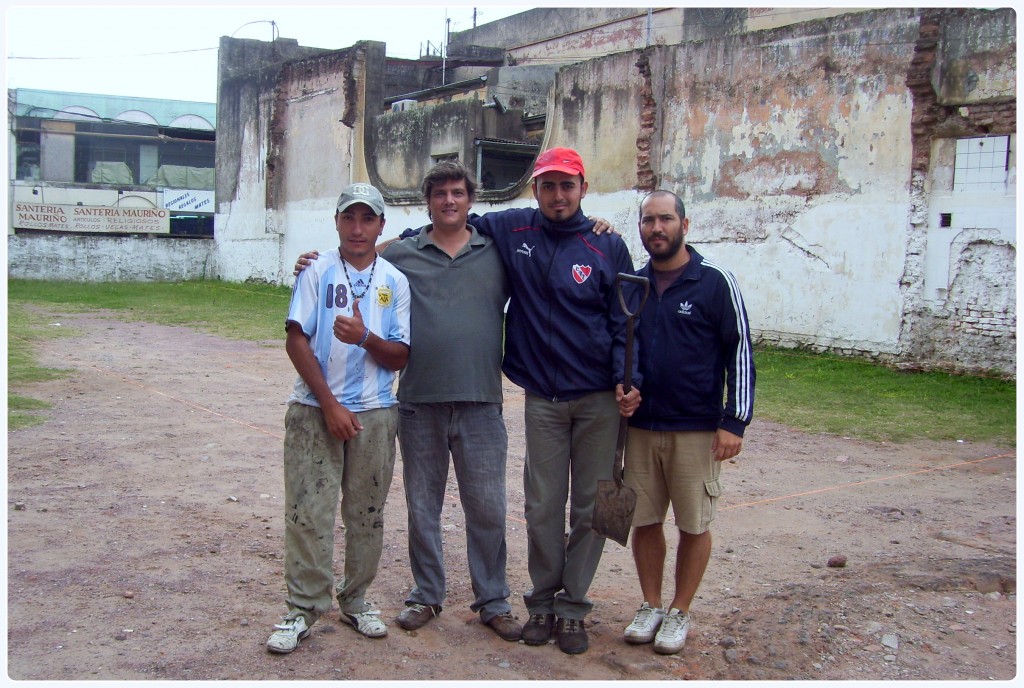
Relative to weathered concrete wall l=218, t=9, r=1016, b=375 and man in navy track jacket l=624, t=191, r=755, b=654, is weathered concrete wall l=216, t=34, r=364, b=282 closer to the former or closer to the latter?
weathered concrete wall l=218, t=9, r=1016, b=375

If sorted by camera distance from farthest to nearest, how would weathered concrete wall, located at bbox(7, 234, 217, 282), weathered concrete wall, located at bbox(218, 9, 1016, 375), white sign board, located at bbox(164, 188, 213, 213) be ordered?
white sign board, located at bbox(164, 188, 213, 213) → weathered concrete wall, located at bbox(7, 234, 217, 282) → weathered concrete wall, located at bbox(218, 9, 1016, 375)

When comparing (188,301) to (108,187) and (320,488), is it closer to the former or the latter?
(108,187)

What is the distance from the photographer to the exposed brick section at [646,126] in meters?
15.2

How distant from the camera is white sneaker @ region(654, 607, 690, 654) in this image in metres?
3.66

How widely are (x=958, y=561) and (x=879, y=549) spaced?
384 mm

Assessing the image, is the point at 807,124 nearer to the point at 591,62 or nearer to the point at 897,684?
the point at 591,62

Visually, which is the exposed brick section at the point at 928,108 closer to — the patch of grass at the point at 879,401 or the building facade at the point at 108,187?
the patch of grass at the point at 879,401

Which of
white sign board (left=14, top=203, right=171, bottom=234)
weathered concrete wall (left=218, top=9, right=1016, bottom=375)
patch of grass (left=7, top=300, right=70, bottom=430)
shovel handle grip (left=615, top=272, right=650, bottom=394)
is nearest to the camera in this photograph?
shovel handle grip (left=615, top=272, right=650, bottom=394)

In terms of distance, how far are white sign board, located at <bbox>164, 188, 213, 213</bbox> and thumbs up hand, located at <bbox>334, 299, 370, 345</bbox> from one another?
32.2m

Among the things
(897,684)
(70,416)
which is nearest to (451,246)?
(897,684)

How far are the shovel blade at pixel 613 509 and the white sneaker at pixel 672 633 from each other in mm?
355

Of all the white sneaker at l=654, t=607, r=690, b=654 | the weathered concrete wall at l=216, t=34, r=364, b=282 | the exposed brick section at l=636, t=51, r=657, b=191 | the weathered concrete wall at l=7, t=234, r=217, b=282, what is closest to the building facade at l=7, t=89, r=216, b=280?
the weathered concrete wall at l=7, t=234, r=217, b=282

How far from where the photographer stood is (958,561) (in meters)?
4.89

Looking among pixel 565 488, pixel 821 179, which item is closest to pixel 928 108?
pixel 821 179
